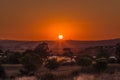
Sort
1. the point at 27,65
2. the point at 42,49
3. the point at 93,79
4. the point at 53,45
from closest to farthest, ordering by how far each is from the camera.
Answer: the point at 93,79 < the point at 27,65 < the point at 42,49 < the point at 53,45

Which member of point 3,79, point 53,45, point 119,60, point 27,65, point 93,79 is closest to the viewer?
point 93,79

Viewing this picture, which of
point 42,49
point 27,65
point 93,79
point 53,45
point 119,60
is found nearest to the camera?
point 93,79

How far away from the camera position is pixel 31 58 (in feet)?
191

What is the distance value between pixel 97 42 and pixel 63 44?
56.0 ft

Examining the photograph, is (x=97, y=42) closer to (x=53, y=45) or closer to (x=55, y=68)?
(x=53, y=45)

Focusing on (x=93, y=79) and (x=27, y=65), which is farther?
(x=27, y=65)

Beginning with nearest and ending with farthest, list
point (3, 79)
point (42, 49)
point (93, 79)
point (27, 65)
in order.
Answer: point (93, 79) < point (3, 79) < point (27, 65) < point (42, 49)

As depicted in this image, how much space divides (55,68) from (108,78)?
76.8 ft

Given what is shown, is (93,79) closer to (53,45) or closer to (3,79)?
(3,79)

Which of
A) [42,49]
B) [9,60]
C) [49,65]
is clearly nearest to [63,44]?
[42,49]

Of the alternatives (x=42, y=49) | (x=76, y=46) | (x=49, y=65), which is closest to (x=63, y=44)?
(x=76, y=46)

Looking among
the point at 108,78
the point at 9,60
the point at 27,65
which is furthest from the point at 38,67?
the point at 9,60

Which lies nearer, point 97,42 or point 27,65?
point 27,65

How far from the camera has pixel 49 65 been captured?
59375 millimetres
